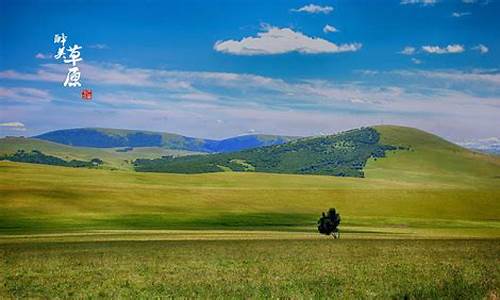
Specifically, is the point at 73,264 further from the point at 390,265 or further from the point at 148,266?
the point at 390,265

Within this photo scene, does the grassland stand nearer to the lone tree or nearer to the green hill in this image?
the lone tree

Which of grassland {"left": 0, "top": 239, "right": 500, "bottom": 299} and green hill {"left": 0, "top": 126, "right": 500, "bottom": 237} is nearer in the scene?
grassland {"left": 0, "top": 239, "right": 500, "bottom": 299}

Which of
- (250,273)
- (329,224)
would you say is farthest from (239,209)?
(250,273)

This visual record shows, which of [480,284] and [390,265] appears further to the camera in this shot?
[390,265]

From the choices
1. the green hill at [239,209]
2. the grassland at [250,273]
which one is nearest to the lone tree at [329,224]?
the green hill at [239,209]

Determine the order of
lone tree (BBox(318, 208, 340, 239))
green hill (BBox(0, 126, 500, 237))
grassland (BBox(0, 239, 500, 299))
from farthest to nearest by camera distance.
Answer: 1. green hill (BBox(0, 126, 500, 237))
2. lone tree (BBox(318, 208, 340, 239))
3. grassland (BBox(0, 239, 500, 299))

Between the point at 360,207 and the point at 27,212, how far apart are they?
8054 centimetres

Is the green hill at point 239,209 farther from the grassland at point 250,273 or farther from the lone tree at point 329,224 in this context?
the grassland at point 250,273

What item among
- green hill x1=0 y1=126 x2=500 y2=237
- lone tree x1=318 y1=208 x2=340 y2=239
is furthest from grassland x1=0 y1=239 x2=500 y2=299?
green hill x1=0 y1=126 x2=500 y2=237

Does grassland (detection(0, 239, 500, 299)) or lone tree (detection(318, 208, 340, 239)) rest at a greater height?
grassland (detection(0, 239, 500, 299))

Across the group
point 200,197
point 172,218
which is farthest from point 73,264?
point 200,197

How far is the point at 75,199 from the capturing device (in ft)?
416

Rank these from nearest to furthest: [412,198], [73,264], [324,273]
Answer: [324,273] → [73,264] → [412,198]

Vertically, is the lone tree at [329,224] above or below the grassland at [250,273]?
below
